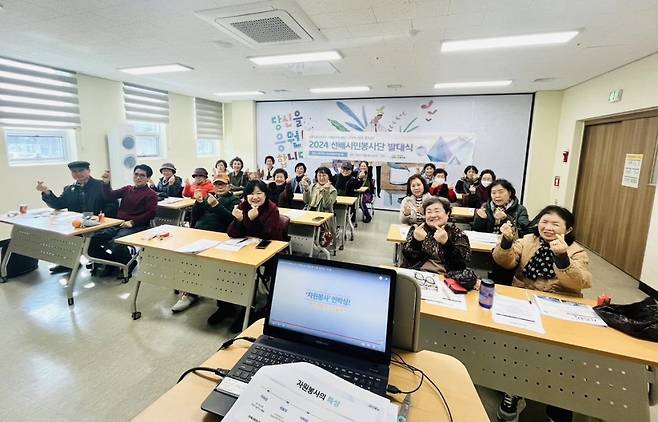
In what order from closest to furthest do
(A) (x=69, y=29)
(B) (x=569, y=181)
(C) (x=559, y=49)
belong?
(A) (x=69, y=29)
(C) (x=559, y=49)
(B) (x=569, y=181)

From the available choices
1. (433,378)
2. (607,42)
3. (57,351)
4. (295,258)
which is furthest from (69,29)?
(607,42)

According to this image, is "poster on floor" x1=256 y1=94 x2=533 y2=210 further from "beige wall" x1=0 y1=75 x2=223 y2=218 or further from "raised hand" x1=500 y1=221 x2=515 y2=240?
"raised hand" x1=500 y1=221 x2=515 y2=240

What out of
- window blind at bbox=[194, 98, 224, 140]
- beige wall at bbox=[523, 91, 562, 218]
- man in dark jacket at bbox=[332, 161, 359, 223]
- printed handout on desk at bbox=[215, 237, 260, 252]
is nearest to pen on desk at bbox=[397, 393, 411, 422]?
printed handout on desk at bbox=[215, 237, 260, 252]

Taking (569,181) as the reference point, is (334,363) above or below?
below

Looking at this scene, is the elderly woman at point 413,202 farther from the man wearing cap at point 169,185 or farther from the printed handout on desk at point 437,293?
the man wearing cap at point 169,185

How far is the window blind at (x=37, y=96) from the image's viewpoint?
14.2ft

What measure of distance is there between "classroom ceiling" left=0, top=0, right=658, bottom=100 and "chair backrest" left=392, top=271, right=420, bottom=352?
2321 millimetres

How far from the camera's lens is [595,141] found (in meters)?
5.06

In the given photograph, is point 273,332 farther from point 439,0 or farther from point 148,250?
point 439,0

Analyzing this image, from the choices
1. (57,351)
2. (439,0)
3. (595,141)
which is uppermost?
(439,0)

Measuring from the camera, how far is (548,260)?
202 centimetres

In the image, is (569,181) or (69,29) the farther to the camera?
(569,181)

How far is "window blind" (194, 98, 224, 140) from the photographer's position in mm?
7988

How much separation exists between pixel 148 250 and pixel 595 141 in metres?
6.42
